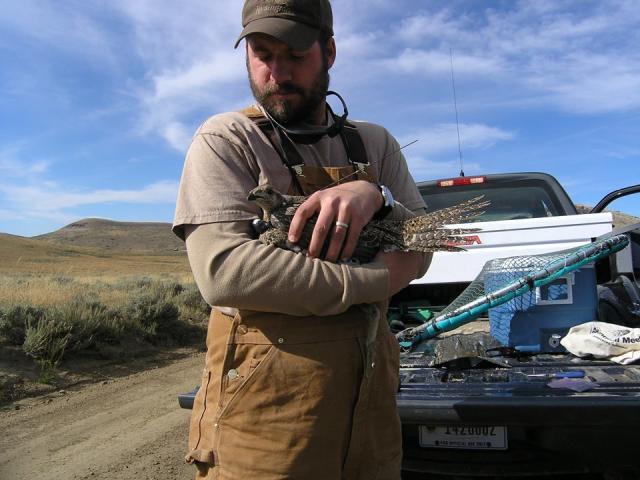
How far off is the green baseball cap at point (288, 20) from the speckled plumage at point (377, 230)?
49 centimetres

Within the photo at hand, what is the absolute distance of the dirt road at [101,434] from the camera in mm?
4270

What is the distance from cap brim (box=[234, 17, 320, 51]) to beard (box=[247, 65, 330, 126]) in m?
0.14

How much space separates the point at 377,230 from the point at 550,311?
250cm

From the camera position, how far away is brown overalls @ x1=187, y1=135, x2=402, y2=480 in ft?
5.37

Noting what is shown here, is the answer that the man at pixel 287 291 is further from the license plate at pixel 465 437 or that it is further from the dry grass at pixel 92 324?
the dry grass at pixel 92 324

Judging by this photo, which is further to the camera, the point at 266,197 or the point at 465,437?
the point at 465,437

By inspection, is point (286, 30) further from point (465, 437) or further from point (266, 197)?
point (465, 437)

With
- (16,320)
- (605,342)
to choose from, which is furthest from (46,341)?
(605,342)

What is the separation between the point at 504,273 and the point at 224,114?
2.74 meters

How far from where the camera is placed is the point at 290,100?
74.7 inches

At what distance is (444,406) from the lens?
2.69 m

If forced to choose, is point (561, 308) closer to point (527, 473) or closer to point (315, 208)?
point (527, 473)

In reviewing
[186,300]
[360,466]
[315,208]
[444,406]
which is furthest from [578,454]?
[186,300]

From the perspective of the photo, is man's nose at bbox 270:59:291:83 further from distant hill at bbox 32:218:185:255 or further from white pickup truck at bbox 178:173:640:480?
distant hill at bbox 32:218:185:255
